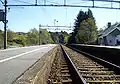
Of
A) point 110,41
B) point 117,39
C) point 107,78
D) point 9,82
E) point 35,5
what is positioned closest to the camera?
point 9,82

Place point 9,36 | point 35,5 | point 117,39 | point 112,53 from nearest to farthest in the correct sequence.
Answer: point 112,53
point 35,5
point 117,39
point 9,36

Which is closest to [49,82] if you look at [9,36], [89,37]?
[89,37]

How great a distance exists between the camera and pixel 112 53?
24656 millimetres

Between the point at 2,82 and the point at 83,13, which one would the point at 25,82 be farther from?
the point at 83,13

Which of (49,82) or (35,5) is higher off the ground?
(35,5)

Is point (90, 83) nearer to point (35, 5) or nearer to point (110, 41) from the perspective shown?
point (35, 5)

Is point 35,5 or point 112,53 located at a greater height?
point 35,5

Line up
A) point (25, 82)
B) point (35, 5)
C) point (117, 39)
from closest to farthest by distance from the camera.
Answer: point (25, 82), point (35, 5), point (117, 39)

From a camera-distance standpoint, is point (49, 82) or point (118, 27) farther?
point (118, 27)

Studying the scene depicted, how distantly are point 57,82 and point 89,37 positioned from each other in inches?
3294

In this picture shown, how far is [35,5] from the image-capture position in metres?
35.9

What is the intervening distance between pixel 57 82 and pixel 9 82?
2172mm

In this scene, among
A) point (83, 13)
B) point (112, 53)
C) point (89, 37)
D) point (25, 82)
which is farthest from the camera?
point (83, 13)

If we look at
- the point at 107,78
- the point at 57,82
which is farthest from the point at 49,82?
the point at 107,78
